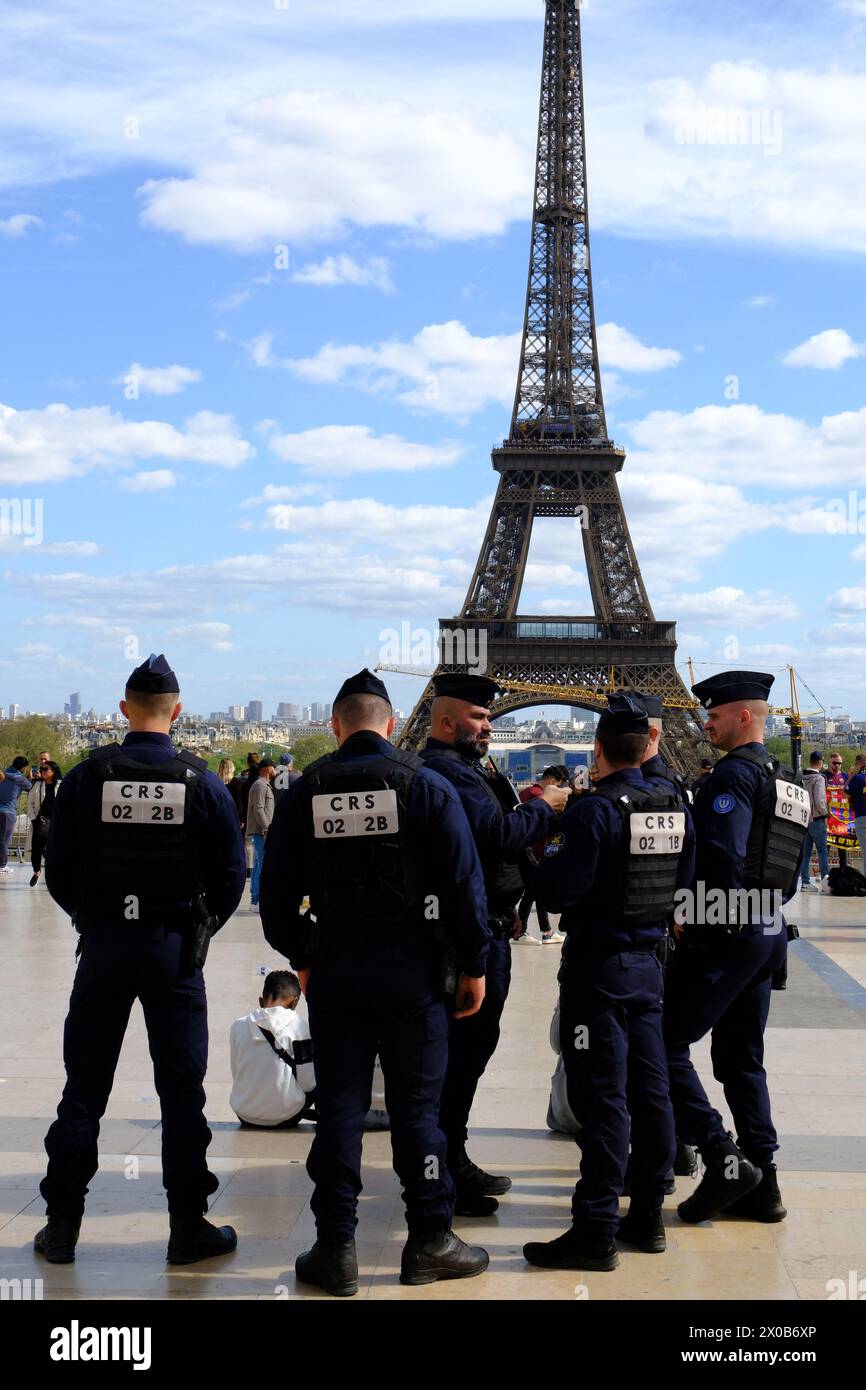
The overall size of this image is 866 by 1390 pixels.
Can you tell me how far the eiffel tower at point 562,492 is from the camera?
59.8 metres

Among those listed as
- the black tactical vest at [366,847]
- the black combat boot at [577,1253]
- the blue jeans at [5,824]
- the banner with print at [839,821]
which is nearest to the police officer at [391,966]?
the black tactical vest at [366,847]

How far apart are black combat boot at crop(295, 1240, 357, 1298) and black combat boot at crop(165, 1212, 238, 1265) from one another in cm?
39

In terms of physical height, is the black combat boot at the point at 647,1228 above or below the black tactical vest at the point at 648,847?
below

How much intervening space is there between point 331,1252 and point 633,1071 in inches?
52.0

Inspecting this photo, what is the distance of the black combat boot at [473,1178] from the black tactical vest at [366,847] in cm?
137

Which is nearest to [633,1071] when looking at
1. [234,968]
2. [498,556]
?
[234,968]

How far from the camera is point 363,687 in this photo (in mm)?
5238

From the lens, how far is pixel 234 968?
11336mm

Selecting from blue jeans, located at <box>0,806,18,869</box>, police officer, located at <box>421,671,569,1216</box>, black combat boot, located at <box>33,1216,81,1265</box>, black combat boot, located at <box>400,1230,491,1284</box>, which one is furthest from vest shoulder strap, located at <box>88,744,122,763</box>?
blue jeans, located at <box>0,806,18,869</box>

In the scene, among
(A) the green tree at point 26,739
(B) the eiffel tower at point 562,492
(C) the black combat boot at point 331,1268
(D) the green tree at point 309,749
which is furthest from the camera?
(D) the green tree at point 309,749

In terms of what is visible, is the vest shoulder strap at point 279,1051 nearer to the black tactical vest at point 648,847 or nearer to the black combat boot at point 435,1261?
the black combat boot at point 435,1261

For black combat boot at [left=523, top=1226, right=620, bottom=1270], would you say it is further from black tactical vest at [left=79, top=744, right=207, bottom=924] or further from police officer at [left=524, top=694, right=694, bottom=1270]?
black tactical vest at [left=79, top=744, right=207, bottom=924]
